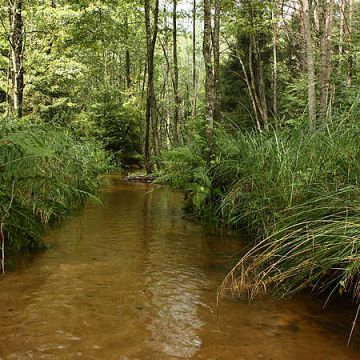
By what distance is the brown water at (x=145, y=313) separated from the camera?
8.11 ft

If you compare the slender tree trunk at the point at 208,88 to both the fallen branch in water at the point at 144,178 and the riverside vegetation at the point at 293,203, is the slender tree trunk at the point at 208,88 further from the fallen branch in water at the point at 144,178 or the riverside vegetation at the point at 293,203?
the fallen branch in water at the point at 144,178

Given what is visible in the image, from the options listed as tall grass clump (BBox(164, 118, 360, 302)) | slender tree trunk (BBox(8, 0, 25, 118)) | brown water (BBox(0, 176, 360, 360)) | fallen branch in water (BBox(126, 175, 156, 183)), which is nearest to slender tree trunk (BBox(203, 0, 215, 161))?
tall grass clump (BBox(164, 118, 360, 302))

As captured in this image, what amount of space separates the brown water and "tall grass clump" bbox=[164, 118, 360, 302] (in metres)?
0.24

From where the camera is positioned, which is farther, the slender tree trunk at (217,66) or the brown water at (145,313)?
the slender tree trunk at (217,66)

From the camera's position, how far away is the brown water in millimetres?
2473

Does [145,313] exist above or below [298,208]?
below

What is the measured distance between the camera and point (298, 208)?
3.43 meters

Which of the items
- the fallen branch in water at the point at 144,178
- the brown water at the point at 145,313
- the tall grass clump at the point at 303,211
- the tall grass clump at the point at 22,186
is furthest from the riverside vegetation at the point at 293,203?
the fallen branch in water at the point at 144,178

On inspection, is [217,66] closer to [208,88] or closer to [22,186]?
[208,88]

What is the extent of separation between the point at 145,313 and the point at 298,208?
1512 mm

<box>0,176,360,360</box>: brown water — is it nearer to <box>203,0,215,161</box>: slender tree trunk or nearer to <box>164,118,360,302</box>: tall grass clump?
<box>164,118,360,302</box>: tall grass clump

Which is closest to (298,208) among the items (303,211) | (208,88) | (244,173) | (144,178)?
(303,211)

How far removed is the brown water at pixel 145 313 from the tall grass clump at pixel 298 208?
0.78 ft

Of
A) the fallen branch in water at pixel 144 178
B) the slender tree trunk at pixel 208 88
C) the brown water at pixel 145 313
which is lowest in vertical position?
the brown water at pixel 145 313
